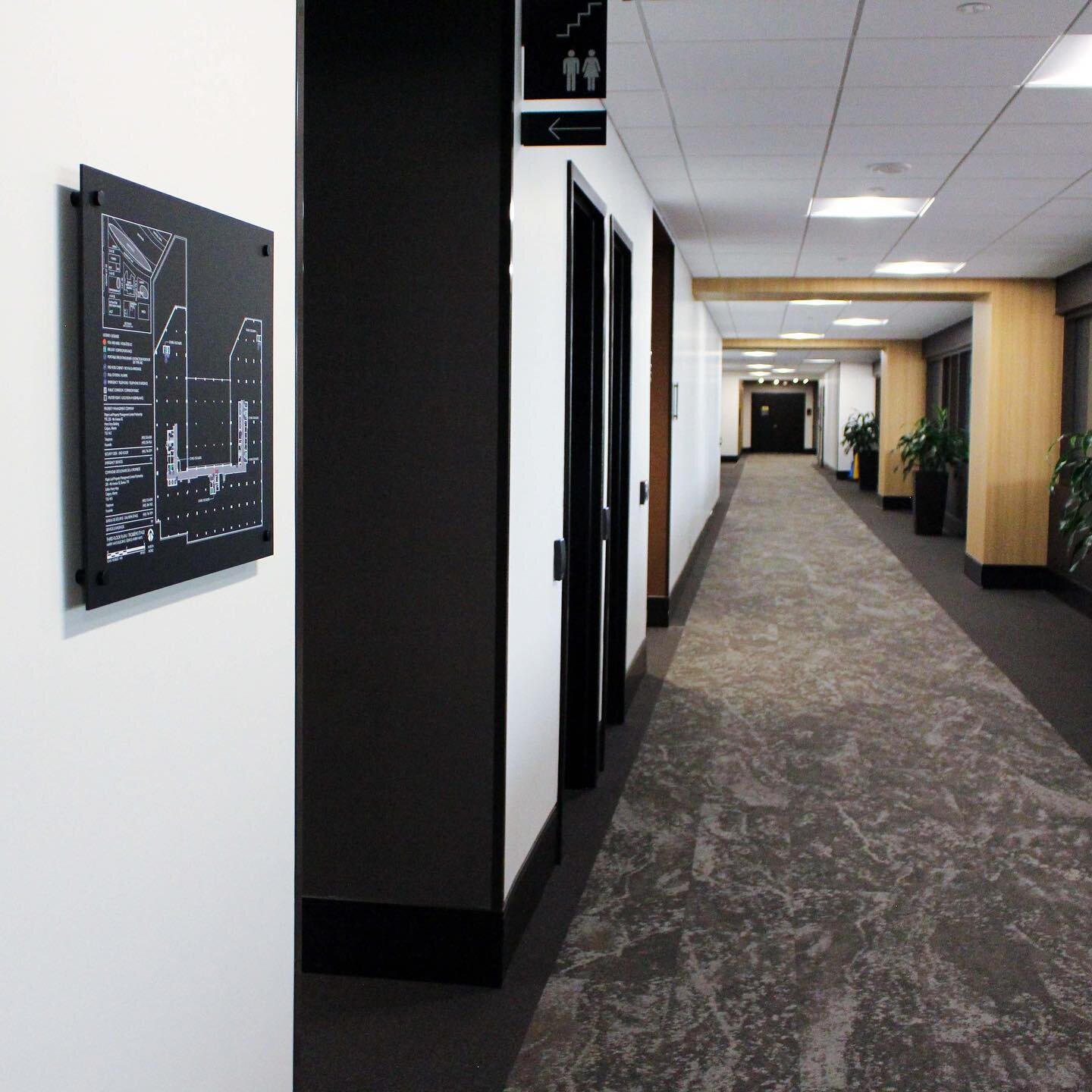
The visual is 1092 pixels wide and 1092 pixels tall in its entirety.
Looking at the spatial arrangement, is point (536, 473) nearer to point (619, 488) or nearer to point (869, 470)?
point (619, 488)

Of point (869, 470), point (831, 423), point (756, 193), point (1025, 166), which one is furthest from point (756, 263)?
point (831, 423)

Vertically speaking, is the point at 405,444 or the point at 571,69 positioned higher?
the point at 571,69

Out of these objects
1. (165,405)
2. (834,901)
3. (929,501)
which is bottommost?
(834,901)

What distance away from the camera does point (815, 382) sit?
35.5m

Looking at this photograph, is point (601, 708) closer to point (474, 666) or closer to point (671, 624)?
point (474, 666)

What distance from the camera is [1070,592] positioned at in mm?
8602

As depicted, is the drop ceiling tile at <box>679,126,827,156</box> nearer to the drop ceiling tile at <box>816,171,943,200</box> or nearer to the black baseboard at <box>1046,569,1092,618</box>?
the drop ceiling tile at <box>816,171,943,200</box>

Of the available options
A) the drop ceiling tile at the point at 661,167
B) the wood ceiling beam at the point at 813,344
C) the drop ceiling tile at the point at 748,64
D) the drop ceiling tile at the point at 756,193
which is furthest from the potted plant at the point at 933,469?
the drop ceiling tile at the point at 748,64

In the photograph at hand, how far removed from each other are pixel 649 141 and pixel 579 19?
2169 mm

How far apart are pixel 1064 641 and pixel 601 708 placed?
3914mm

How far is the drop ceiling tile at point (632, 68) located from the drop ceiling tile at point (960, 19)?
66 cm

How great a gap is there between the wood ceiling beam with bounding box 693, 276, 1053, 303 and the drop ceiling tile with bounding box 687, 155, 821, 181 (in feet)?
13.7

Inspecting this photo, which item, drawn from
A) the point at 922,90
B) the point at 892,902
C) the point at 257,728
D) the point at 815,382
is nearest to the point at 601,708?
the point at 892,902

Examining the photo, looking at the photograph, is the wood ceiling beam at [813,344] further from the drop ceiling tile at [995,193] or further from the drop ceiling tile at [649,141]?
the drop ceiling tile at [649,141]
